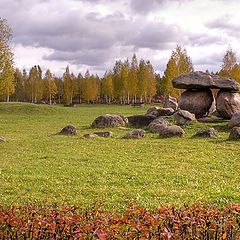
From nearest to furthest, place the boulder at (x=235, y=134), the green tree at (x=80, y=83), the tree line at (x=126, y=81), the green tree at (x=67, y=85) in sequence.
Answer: the boulder at (x=235, y=134), the tree line at (x=126, y=81), the green tree at (x=67, y=85), the green tree at (x=80, y=83)

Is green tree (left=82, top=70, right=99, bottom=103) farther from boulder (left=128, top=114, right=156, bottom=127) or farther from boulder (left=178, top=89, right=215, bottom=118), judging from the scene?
boulder (left=128, top=114, right=156, bottom=127)

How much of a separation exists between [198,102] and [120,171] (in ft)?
62.7

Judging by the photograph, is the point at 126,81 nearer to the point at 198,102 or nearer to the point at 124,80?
the point at 124,80

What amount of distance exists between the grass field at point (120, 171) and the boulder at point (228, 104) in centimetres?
825

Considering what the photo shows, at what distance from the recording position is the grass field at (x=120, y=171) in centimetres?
820

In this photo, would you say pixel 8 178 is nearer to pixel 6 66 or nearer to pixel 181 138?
pixel 181 138

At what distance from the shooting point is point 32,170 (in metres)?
11.0

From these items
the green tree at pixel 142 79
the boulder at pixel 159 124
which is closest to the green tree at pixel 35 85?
the green tree at pixel 142 79

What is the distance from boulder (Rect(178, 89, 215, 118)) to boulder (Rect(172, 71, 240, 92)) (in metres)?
1.08

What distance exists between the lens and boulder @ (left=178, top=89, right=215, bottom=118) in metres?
27.7

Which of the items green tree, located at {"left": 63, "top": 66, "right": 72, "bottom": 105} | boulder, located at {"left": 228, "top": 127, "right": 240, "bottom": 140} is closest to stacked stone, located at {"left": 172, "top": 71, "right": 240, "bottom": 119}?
boulder, located at {"left": 228, "top": 127, "right": 240, "bottom": 140}

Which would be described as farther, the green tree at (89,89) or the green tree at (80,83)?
the green tree at (80,83)

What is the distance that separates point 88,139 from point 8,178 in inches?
344

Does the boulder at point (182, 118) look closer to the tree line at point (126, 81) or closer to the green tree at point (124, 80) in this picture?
the tree line at point (126, 81)
